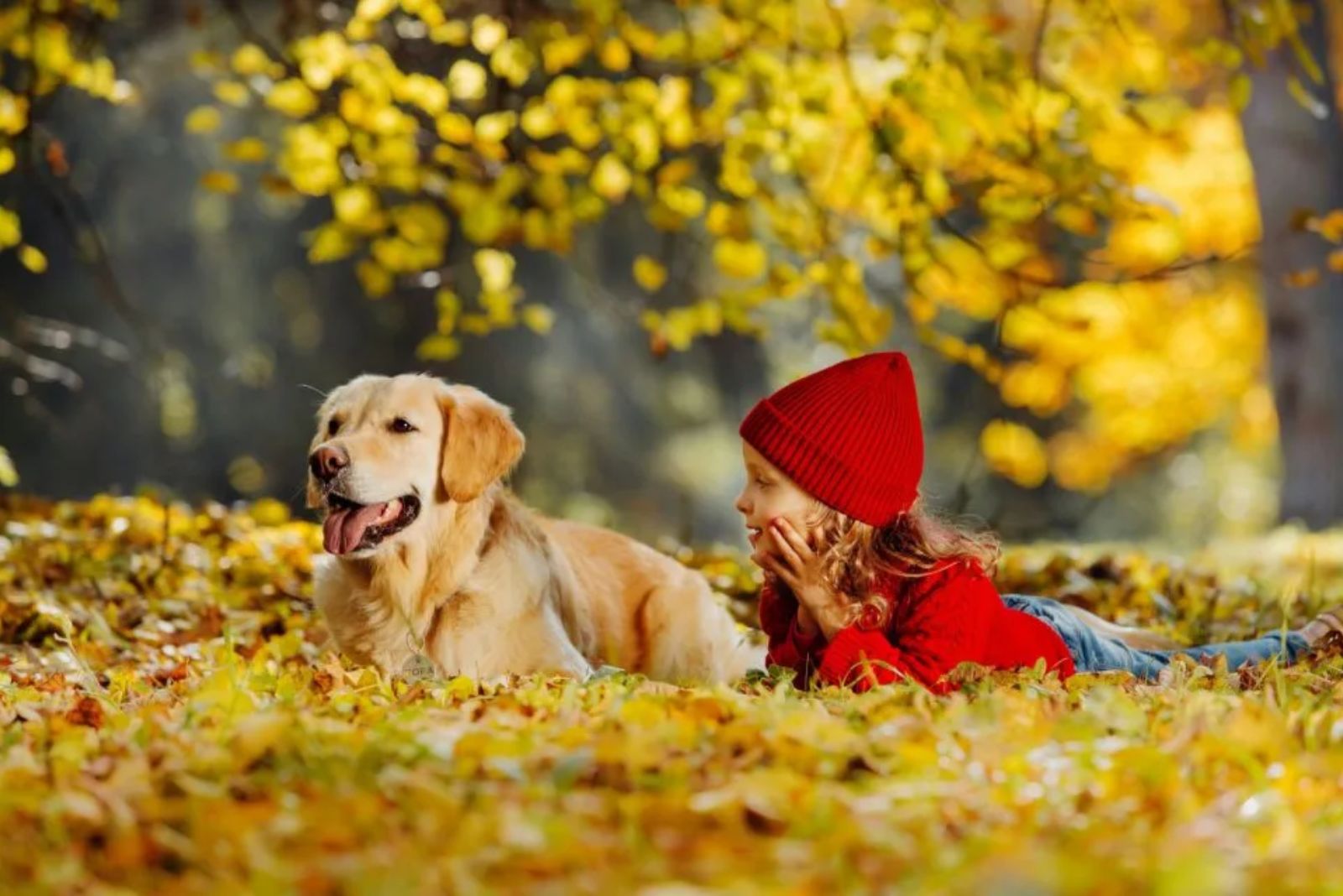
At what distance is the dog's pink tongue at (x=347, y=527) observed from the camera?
458 centimetres

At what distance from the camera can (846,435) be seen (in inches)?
161

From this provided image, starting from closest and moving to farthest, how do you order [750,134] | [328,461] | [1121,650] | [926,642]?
[926,642] < [328,461] < [1121,650] < [750,134]

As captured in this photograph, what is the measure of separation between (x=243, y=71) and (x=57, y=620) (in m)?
3.72

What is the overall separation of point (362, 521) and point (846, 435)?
1438 mm

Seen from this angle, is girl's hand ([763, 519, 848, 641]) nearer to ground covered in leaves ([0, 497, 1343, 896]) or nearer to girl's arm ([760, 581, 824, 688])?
girl's arm ([760, 581, 824, 688])

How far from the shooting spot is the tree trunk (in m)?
13.0

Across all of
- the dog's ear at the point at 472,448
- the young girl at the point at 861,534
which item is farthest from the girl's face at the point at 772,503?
the dog's ear at the point at 472,448

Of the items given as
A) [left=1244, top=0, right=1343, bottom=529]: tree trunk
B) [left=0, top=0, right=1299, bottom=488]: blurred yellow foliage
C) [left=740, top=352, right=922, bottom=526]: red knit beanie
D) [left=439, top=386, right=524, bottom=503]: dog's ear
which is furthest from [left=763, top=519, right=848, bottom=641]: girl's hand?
[left=1244, top=0, right=1343, bottom=529]: tree trunk

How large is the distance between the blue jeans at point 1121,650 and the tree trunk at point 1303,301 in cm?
870

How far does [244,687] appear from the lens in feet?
11.5

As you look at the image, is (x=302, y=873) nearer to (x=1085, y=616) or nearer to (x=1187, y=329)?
(x=1085, y=616)

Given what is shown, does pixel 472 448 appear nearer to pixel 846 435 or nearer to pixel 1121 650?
pixel 846 435

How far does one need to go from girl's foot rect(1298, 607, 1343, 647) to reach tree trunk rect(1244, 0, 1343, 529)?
876 cm

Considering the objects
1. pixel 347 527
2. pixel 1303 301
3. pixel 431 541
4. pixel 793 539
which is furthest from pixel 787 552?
pixel 1303 301
